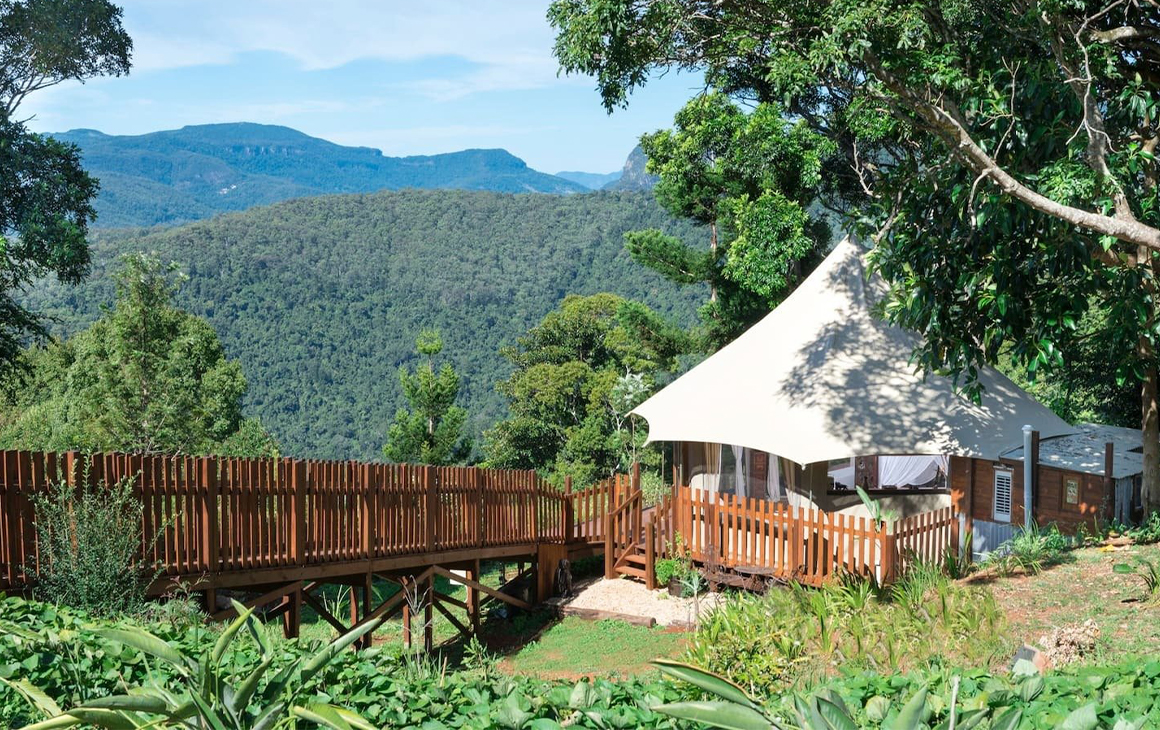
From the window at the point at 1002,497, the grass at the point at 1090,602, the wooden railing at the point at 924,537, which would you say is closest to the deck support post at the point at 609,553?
the wooden railing at the point at 924,537

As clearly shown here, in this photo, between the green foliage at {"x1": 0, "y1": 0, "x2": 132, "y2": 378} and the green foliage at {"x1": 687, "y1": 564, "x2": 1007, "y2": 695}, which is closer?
the green foliage at {"x1": 687, "y1": 564, "x2": 1007, "y2": 695}

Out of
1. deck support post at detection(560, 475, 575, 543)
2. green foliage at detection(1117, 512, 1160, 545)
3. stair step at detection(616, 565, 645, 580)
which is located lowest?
stair step at detection(616, 565, 645, 580)

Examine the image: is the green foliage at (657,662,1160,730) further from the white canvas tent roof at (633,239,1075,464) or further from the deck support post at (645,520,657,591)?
the deck support post at (645,520,657,591)

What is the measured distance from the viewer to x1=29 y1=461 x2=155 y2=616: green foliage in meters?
7.36

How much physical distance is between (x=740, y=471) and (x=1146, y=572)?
575 cm

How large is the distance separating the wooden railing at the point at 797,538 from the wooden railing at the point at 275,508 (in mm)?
2244

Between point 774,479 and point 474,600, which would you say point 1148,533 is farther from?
point 474,600

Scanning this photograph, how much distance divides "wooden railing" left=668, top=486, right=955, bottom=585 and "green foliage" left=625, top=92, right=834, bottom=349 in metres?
6.62

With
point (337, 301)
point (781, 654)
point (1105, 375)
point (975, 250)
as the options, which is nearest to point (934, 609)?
point (781, 654)

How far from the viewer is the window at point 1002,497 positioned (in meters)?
11.7

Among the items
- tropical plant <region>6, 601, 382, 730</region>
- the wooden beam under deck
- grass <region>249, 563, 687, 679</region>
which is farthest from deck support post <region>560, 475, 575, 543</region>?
tropical plant <region>6, 601, 382, 730</region>

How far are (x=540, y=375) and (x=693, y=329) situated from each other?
989 centimetres

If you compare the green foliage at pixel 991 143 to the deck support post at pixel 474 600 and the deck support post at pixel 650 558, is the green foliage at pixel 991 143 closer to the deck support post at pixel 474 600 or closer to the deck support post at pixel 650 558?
the deck support post at pixel 650 558

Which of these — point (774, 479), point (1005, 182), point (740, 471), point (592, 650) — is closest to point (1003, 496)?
point (774, 479)
